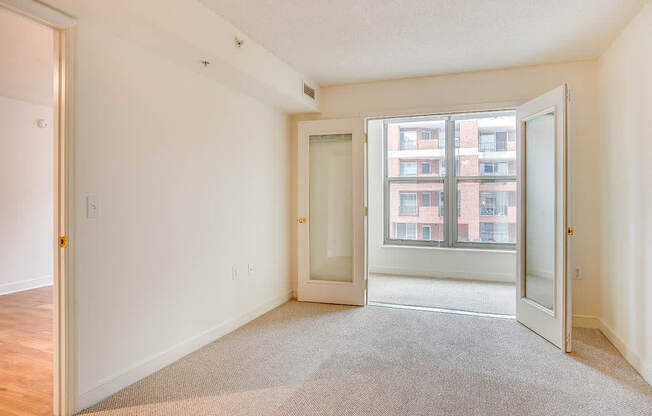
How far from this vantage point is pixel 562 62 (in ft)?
12.5

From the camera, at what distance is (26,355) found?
3033 millimetres

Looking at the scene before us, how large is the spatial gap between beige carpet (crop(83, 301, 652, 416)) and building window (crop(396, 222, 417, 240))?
293 centimetres

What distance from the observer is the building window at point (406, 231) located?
21.8ft

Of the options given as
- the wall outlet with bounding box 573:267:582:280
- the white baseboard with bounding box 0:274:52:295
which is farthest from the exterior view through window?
the white baseboard with bounding box 0:274:52:295

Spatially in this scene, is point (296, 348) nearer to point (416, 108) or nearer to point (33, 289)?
point (416, 108)

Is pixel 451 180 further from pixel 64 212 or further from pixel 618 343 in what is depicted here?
pixel 64 212

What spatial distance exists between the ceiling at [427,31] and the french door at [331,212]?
32.2 inches

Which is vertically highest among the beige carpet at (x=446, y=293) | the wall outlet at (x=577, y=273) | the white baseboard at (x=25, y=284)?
the wall outlet at (x=577, y=273)

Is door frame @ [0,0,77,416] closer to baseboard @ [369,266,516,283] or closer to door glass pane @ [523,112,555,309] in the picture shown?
door glass pane @ [523,112,555,309]

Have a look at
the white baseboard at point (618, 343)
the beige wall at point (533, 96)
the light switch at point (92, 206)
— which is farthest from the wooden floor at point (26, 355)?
the white baseboard at point (618, 343)

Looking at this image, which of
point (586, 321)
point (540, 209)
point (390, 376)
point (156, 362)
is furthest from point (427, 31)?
point (156, 362)

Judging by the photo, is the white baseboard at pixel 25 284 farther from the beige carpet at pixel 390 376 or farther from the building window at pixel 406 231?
the building window at pixel 406 231

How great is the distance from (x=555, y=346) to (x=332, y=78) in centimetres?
334

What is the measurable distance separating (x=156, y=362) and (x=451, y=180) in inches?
201
